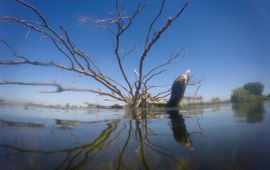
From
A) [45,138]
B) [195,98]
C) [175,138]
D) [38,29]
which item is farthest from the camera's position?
[195,98]

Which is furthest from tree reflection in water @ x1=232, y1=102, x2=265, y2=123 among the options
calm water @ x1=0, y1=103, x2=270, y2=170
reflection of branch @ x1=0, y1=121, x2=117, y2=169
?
reflection of branch @ x1=0, y1=121, x2=117, y2=169

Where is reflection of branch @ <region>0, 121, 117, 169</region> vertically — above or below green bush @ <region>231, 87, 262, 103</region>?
below

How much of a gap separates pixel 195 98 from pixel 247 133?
6338mm

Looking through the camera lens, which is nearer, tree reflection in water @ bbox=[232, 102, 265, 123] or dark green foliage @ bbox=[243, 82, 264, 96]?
tree reflection in water @ bbox=[232, 102, 265, 123]

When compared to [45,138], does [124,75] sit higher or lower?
higher

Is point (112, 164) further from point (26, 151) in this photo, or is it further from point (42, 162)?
point (26, 151)

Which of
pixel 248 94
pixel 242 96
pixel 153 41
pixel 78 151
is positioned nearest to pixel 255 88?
pixel 248 94

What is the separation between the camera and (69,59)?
761 centimetres

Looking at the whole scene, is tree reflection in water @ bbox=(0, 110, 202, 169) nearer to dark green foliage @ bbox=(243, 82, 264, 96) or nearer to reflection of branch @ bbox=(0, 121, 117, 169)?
reflection of branch @ bbox=(0, 121, 117, 169)

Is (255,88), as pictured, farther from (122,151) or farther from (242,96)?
(122,151)

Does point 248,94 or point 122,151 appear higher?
point 248,94

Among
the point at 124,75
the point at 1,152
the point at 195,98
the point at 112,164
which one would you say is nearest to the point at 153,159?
the point at 112,164

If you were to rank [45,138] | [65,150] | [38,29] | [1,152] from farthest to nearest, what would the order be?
[38,29] < [45,138] < [65,150] < [1,152]

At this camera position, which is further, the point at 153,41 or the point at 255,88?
the point at 255,88
